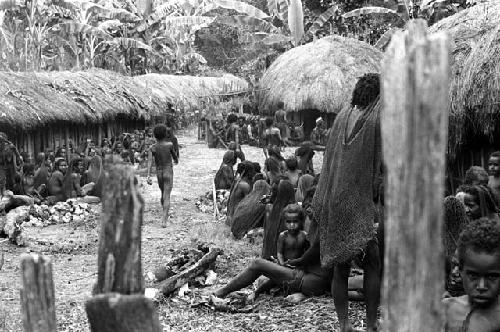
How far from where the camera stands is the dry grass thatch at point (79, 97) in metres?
13.4

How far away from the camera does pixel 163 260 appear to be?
7797 mm

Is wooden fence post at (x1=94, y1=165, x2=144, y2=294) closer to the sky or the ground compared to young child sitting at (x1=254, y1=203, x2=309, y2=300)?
closer to the sky

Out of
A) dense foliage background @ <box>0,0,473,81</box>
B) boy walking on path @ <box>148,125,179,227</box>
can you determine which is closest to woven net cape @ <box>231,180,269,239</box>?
boy walking on path @ <box>148,125,179,227</box>

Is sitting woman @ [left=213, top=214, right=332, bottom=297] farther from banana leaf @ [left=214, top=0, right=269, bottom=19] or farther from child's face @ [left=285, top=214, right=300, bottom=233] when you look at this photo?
banana leaf @ [left=214, top=0, right=269, bottom=19]

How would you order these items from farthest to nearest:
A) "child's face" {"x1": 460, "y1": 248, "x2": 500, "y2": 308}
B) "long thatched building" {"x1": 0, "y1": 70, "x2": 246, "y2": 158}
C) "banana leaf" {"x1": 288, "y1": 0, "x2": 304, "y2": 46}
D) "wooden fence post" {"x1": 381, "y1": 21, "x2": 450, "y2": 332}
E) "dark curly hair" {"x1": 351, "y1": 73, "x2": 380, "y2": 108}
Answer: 1. "banana leaf" {"x1": 288, "y1": 0, "x2": 304, "y2": 46}
2. "long thatched building" {"x1": 0, "y1": 70, "x2": 246, "y2": 158}
3. "dark curly hair" {"x1": 351, "y1": 73, "x2": 380, "y2": 108}
4. "child's face" {"x1": 460, "y1": 248, "x2": 500, "y2": 308}
5. "wooden fence post" {"x1": 381, "y1": 21, "x2": 450, "y2": 332}

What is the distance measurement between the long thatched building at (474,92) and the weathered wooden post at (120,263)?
6516 millimetres

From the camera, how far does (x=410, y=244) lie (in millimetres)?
1449

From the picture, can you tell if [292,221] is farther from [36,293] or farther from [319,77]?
[319,77]

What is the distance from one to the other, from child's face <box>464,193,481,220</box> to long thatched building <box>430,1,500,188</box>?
3293 millimetres

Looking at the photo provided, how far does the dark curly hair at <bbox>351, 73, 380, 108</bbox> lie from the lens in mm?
3904

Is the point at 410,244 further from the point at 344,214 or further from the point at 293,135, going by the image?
the point at 293,135

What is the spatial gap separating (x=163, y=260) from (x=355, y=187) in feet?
14.0

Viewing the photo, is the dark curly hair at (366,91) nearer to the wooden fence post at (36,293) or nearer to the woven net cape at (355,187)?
the woven net cape at (355,187)

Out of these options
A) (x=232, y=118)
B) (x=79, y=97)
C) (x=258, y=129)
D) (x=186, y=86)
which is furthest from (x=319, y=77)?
(x=79, y=97)
